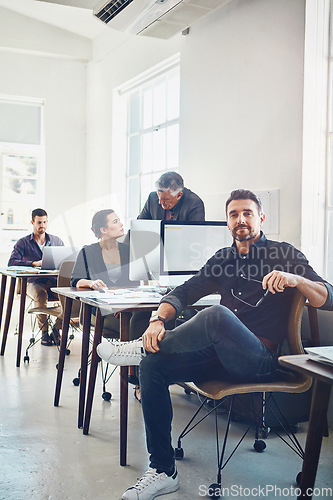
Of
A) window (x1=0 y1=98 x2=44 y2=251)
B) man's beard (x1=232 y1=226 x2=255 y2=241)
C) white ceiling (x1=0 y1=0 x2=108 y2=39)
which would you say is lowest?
man's beard (x1=232 y1=226 x2=255 y2=241)

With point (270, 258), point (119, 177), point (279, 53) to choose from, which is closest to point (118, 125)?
point (119, 177)

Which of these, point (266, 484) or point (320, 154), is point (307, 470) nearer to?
point (266, 484)

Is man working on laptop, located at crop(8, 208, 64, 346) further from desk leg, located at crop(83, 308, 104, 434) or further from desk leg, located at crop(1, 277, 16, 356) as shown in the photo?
desk leg, located at crop(83, 308, 104, 434)

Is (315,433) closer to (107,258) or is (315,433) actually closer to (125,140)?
(107,258)

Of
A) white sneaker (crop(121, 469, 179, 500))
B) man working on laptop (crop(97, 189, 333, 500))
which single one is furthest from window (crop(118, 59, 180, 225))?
white sneaker (crop(121, 469, 179, 500))

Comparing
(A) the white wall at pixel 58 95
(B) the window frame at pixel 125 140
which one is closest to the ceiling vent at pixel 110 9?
(B) the window frame at pixel 125 140

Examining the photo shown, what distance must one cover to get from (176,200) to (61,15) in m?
3.99

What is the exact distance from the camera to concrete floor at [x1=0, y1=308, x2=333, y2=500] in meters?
2.31

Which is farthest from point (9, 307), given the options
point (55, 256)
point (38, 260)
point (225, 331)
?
point (225, 331)

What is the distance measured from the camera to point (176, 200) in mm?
4043

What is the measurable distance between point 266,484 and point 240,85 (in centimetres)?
293

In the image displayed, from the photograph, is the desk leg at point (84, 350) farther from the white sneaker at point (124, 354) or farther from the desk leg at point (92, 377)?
the white sneaker at point (124, 354)

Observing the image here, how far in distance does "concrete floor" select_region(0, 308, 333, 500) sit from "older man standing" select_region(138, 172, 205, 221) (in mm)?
1263

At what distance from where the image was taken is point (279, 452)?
274cm
